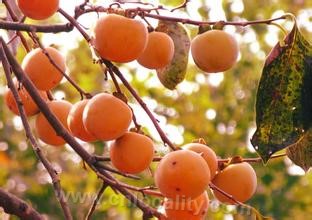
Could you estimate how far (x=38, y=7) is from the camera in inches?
40.9

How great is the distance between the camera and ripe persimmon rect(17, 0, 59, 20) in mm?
1040

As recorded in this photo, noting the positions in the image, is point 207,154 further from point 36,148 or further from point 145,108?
point 36,148

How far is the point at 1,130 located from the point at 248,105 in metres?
1.07

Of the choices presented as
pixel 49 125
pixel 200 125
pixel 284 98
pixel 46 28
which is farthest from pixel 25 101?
pixel 200 125

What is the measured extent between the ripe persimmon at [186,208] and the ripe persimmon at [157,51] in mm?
198

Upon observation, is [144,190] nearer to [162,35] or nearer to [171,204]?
[171,204]

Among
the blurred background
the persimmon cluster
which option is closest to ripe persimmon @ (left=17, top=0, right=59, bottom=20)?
the persimmon cluster

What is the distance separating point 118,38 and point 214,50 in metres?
0.18

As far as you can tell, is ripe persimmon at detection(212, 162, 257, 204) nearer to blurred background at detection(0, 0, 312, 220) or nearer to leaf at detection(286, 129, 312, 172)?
leaf at detection(286, 129, 312, 172)

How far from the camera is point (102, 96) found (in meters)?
1.02

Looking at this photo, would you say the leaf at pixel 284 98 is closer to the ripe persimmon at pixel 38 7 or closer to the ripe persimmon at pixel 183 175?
the ripe persimmon at pixel 183 175

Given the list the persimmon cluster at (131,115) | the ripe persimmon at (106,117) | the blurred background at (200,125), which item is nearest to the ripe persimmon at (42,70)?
the persimmon cluster at (131,115)

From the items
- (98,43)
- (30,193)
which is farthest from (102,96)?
(30,193)

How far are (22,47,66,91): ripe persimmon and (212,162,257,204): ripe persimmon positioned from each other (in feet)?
0.90
